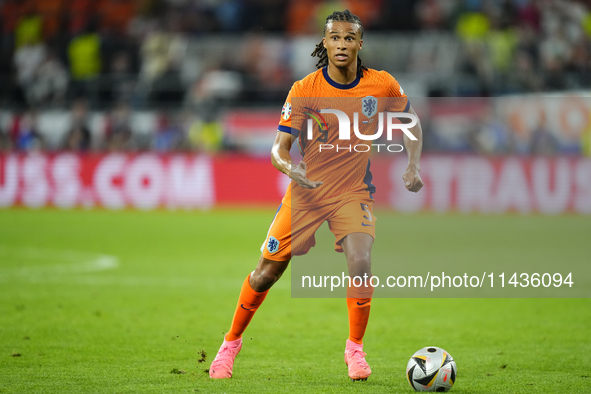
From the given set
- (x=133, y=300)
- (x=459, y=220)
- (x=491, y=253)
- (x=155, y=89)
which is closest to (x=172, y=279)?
(x=133, y=300)

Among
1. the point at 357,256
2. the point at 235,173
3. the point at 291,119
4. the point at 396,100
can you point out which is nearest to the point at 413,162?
the point at 396,100

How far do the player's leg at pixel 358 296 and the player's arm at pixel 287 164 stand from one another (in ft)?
1.57

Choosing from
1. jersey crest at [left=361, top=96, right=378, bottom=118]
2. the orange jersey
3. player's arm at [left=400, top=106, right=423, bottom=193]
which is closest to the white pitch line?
the orange jersey

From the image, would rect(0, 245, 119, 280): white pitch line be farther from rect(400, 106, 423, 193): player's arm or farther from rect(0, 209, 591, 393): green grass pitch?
rect(400, 106, 423, 193): player's arm

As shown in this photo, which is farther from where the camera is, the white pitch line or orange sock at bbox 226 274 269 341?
the white pitch line

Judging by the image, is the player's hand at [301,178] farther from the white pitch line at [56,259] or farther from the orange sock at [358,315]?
the white pitch line at [56,259]

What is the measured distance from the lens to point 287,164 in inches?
192

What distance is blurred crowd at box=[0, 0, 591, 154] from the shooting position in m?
17.9

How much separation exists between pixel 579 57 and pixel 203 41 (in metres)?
9.14

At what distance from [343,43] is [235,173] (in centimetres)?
1225

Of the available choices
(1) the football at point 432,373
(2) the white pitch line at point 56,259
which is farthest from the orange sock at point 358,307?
(2) the white pitch line at point 56,259

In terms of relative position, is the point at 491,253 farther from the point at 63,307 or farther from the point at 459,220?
the point at 63,307

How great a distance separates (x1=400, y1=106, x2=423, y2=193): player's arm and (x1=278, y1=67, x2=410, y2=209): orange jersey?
0.17 metres

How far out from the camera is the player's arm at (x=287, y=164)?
4758mm
